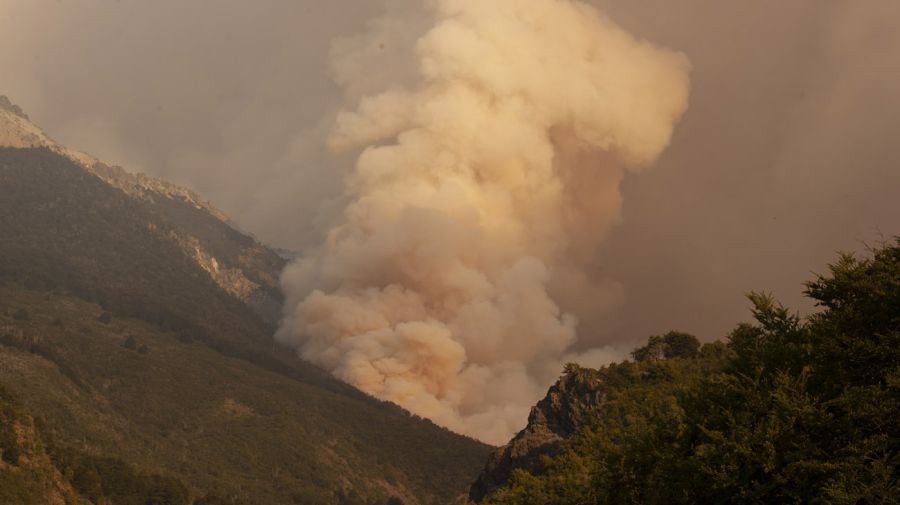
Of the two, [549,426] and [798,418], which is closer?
[798,418]

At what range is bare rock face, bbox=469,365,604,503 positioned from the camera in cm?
11388

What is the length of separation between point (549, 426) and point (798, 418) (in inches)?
3348

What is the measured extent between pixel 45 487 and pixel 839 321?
110019mm

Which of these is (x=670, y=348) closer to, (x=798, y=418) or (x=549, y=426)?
(x=549, y=426)

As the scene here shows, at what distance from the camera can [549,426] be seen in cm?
11950

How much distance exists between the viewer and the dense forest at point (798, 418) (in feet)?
109

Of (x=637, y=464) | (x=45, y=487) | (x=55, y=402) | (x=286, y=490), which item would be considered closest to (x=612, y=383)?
(x=637, y=464)

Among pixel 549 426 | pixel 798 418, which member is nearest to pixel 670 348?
pixel 549 426

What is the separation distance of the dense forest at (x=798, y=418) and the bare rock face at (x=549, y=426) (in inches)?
2574

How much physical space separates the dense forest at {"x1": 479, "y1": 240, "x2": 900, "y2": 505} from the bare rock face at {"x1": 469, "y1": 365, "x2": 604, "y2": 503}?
65.4 m

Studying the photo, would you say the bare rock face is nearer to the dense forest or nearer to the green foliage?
the green foliage

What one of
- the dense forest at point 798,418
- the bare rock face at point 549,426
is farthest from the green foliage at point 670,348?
the dense forest at point 798,418

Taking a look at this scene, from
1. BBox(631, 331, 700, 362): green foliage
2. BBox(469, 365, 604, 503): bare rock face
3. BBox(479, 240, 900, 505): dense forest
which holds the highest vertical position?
BBox(631, 331, 700, 362): green foliage

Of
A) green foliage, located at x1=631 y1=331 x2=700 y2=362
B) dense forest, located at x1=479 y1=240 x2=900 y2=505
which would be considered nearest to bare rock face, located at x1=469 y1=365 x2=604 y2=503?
green foliage, located at x1=631 y1=331 x2=700 y2=362
